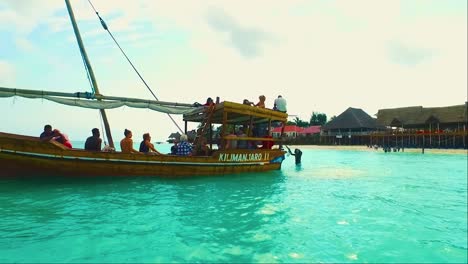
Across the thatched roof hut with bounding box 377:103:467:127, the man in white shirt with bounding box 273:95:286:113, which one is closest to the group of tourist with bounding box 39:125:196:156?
the man in white shirt with bounding box 273:95:286:113

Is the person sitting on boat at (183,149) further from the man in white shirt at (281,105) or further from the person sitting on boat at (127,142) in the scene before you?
the man in white shirt at (281,105)

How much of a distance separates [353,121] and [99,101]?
6281cm

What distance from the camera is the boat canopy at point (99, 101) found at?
35.1 ft

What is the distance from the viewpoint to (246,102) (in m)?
13.0

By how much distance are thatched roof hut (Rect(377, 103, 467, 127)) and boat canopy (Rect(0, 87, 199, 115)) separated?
175 ft

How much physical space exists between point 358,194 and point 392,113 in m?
59.5

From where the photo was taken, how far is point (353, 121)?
66125mm

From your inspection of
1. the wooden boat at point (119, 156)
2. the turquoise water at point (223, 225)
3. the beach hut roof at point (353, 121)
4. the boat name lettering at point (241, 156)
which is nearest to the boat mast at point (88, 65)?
the wooden boat at point (119, 156)

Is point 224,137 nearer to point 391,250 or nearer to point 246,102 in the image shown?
point 246,102

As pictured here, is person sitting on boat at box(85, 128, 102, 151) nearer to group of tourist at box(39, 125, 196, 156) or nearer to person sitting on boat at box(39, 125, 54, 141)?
group of tourist at box(39, 125, 196, 156)

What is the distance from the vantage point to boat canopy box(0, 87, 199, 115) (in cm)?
1070

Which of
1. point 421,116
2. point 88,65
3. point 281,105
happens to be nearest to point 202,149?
point 281,105

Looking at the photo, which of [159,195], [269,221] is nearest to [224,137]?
[159,195]

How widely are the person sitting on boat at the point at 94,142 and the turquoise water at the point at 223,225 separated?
1459mm
